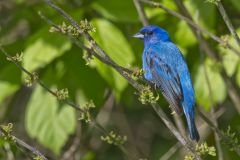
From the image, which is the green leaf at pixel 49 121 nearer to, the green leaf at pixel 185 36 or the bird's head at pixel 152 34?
the bird's head at pixel 152 34

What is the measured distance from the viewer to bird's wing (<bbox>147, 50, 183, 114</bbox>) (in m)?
5.17

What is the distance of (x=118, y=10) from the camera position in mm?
5027

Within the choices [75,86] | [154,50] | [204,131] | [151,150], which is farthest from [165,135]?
[75,86]

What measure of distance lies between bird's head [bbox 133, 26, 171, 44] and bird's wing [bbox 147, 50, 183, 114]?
7.9 inches

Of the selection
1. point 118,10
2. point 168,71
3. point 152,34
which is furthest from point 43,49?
point 152,34

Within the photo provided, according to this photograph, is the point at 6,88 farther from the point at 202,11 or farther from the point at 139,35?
the point at 202,11

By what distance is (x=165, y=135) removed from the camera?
974 cm

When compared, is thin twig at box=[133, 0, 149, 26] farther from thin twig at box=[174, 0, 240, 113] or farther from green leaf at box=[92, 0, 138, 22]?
thin twig at box=[174, 0, 240, 113]

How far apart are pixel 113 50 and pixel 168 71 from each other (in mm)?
999

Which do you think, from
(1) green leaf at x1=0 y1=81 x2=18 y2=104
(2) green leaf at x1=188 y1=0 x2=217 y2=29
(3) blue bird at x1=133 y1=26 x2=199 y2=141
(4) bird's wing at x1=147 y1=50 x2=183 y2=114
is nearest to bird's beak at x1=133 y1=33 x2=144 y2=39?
(3) blue bird at x1=133 y1=26 x2=199 y2=141

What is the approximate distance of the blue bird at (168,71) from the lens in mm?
5125

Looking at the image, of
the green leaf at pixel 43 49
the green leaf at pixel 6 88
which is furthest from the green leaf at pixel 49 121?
the green leaf at pixel 43 49

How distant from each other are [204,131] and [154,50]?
6.58 feet

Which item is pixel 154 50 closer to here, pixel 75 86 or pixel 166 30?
pixel 166 30
